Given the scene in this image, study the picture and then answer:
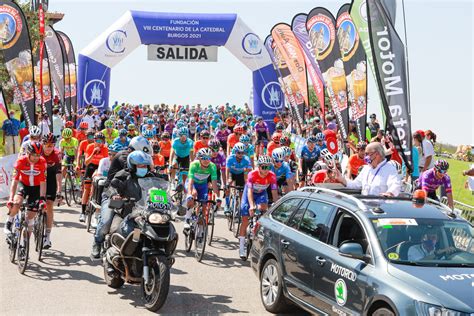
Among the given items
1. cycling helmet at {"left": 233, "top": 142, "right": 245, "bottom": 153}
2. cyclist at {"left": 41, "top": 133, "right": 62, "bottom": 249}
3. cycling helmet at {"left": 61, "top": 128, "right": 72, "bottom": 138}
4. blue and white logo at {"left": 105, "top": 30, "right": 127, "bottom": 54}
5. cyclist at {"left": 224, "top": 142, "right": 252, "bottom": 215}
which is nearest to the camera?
cyclist at {"left": 41, "top": 133, "right": 62, "bottom": 249}

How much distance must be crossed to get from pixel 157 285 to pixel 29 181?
12.0 ft

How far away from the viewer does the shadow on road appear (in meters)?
8.49

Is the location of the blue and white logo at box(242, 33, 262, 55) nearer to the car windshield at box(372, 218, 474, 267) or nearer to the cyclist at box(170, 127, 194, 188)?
the cyclist at box(170, 127, 194, 188)

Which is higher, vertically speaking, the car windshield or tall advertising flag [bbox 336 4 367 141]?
tall advertising flag [bbox 336 4 367 141]

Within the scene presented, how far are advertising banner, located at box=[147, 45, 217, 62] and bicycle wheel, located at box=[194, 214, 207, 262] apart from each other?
1976 centimetres

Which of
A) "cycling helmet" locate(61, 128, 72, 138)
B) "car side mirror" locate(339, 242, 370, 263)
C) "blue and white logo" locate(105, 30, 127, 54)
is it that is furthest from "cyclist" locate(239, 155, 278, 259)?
"blue and white logo" locate(105, 30, 127, 54)

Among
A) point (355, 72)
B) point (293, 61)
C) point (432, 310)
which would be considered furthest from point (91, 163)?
point (293, 61)

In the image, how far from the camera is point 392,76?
1256cm

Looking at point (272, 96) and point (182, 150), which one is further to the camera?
point (272, 96)

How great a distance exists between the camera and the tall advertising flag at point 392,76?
490 inches

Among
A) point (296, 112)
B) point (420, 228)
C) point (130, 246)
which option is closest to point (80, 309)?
point (130, 246)

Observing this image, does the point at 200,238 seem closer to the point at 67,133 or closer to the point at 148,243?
the point at 148,243

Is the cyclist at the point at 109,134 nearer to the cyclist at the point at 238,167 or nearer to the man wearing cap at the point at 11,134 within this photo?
the man wearing cap at the point at 11,134

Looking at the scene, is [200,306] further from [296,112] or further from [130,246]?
[296,112]
